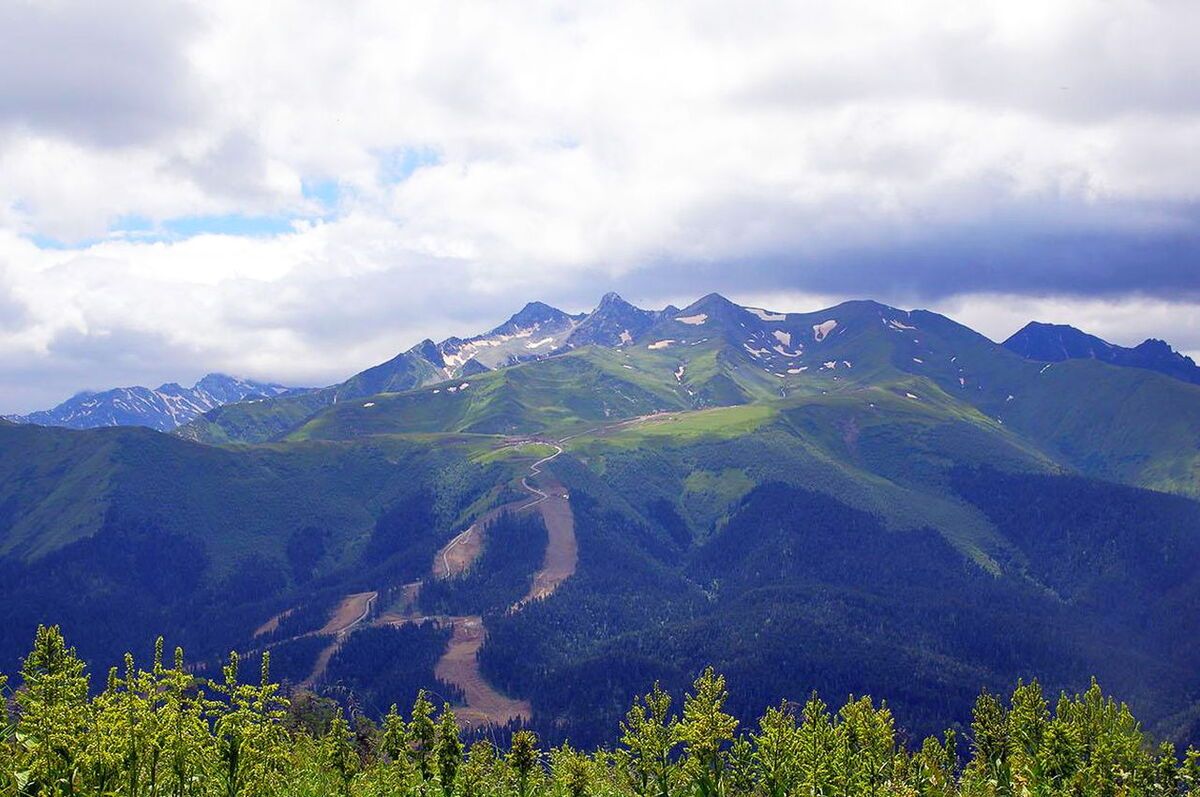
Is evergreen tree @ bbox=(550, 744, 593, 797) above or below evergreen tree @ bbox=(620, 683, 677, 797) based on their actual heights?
below

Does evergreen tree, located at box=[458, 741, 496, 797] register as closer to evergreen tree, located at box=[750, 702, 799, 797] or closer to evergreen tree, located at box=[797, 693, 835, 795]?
evergreen tree, located at box=[750, 702, 799, 797]

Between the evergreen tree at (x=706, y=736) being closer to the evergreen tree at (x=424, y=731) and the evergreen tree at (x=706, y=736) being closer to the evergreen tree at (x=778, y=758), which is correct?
the evergreen tree at (x=778, y=758)

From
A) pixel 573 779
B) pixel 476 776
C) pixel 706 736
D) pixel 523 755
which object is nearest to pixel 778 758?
pixel 706 736

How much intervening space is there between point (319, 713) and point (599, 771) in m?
110

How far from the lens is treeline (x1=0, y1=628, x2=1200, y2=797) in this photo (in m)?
20.8

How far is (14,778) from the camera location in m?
19.2

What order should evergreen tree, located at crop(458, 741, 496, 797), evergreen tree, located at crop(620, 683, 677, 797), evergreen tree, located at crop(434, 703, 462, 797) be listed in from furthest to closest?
evergreen tree, located at crop(620, 683, 677, 797), evergreen tree, located at crop(458, 741, 496, 797), evergreen tree, located at crop(434, 703, 462, 797)

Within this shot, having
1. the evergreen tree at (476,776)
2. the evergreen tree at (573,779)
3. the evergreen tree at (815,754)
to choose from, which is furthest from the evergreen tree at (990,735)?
the evergreen tree at (476,776)

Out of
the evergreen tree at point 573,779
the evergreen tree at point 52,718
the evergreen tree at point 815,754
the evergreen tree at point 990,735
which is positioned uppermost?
the evergreen tree at point 52,718

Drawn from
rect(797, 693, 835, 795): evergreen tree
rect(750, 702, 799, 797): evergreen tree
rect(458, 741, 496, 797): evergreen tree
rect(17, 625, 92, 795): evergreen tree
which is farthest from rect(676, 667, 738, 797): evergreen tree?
rect(17, 625, 92, 795): evergreen tree

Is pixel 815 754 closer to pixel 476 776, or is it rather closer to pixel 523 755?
pixel 523 755

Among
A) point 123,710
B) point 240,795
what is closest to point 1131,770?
point 240,795

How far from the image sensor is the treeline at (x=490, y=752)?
2080cm

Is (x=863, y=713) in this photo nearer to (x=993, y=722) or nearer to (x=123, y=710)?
(x=993, y=722)
